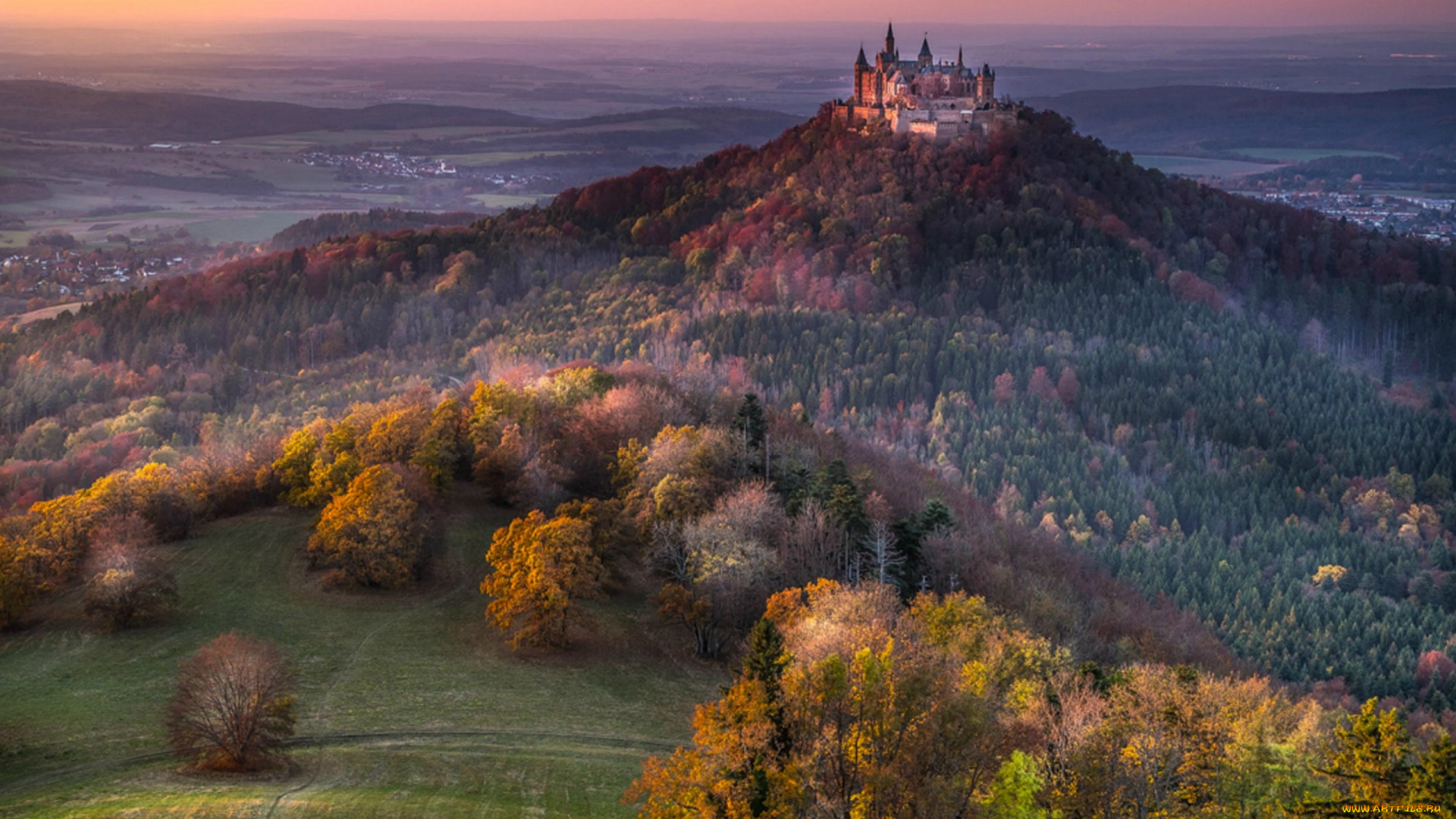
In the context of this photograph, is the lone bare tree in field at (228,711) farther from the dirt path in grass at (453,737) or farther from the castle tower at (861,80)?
the castle tower at (861,80)

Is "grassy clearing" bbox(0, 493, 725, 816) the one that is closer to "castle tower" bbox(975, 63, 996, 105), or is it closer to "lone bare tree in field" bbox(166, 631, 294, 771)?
"lone bare tree in field" bbox(166, 631, 294, 771)

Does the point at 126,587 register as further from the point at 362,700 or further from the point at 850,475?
the point at 850,475

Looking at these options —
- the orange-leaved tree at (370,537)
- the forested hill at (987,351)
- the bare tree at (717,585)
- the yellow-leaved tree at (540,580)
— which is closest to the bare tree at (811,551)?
the bare tree at (717,585)

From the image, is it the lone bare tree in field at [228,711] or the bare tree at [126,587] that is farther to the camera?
the bare tree at [126,587]

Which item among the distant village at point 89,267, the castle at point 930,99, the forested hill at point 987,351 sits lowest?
the forested hill at point 987,351

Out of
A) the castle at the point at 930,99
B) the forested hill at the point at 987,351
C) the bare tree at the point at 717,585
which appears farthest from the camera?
the castle at the point at 930,99

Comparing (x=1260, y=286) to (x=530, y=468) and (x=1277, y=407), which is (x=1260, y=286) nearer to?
(x=1277, y=407)

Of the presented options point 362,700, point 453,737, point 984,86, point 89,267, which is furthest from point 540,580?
point 984,86

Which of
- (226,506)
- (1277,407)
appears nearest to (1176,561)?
(1277,407)
